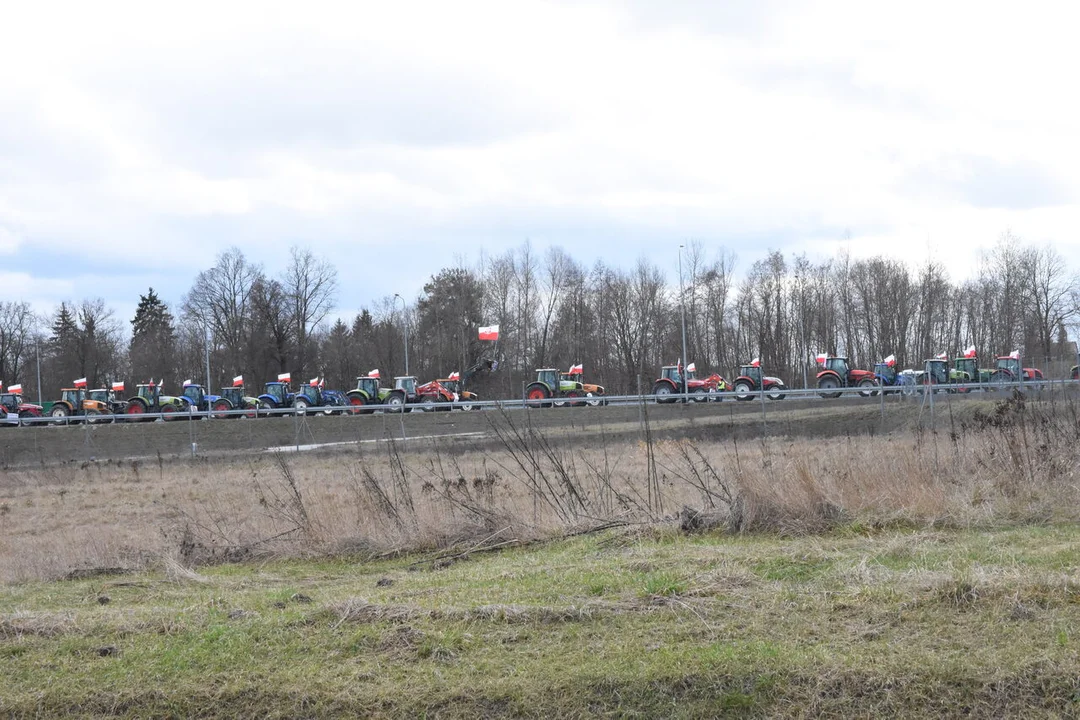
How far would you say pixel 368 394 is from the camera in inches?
2154

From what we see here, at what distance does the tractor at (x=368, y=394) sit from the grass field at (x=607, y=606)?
4223 cm

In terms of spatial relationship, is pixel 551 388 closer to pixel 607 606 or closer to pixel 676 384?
pixel 676 384

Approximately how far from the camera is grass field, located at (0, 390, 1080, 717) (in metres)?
5.00

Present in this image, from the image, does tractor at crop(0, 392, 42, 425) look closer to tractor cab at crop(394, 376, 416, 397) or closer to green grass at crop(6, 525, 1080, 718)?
tractor cab at crop(394, 376, 416, 397)

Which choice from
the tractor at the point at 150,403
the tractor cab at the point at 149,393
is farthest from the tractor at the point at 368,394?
→ the tractor cab at the point at 149,393

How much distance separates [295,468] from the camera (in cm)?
2758

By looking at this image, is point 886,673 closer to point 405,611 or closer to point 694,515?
point 405,611

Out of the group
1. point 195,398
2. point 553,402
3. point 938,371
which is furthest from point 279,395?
point 938,371

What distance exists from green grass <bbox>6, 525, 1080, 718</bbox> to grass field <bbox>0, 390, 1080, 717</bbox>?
0.06ft

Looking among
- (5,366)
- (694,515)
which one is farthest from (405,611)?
(5,366)

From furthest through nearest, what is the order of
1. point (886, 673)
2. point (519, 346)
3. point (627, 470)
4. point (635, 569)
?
point (519, 346) → point (627, 470) → point (635, 569) → point (886, 673)

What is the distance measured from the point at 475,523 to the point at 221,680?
5.49 meters

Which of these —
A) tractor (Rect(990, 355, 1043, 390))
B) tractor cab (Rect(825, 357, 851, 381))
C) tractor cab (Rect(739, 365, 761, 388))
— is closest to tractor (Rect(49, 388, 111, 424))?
tractor cab (Rect(739, 365, 761, 388))

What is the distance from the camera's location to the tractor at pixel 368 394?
54438 millimetres
